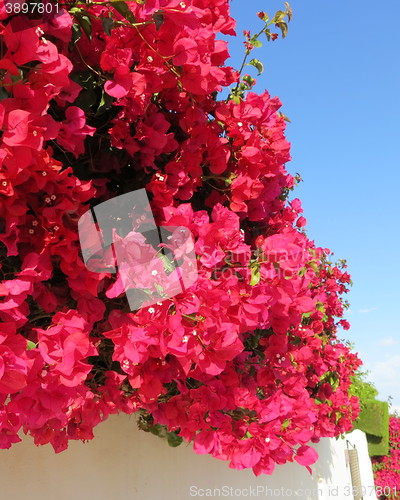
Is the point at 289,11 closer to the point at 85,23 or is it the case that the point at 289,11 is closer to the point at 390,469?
the point at 85,23

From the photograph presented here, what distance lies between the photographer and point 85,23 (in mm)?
1715

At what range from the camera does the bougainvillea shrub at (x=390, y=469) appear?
39.1 ft

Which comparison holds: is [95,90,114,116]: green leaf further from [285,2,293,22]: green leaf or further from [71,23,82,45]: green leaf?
[285,2,293,22]: green leaf

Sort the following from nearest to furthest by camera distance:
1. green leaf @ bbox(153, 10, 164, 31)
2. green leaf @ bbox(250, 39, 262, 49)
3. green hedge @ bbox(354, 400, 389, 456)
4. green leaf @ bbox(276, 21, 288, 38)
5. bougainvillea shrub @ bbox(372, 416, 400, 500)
Result: green leaf @ bbox(153, 10, 164, 31) → green leaf @ bbox(276, 21, 288, 38) → green leaf @ bbox(250, 39, 262, 49) → green hedge @ bbox(354, 400, 389, 456) → bougainvillea shrub @ bbox(372, 416, 400, 500)

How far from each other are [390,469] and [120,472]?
445 inches

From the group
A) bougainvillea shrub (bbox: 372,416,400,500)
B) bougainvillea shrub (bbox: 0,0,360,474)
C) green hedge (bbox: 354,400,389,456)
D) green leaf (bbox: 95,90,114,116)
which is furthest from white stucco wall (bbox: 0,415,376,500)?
bougainvillea shrub (bbox: 372,416,400,500)

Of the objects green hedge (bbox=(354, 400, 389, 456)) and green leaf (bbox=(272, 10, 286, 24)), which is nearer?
green leaf (bbox=(272, 10, 286, 24))

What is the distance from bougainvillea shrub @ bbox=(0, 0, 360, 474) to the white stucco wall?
0.76 metres

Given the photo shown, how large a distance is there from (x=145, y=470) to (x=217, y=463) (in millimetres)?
863

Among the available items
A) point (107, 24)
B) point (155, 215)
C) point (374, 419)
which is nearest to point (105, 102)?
point (107, 24)

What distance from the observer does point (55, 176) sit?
1.66 metres

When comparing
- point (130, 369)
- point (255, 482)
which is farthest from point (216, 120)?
point (255, 482)

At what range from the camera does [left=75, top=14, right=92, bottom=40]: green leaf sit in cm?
170

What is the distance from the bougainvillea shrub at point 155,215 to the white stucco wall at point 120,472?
762mm
